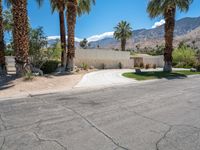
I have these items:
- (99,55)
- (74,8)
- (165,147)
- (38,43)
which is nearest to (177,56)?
(99,55)

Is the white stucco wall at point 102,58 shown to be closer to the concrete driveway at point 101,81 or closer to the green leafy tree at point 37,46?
the green leafy tree at point 37,46

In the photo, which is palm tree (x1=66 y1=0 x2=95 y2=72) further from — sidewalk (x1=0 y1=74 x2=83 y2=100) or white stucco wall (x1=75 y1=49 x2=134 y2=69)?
→ white stucco wall (x1=75 y1=49 x2=134 y2=69)

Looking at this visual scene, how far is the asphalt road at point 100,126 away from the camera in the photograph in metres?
5.68

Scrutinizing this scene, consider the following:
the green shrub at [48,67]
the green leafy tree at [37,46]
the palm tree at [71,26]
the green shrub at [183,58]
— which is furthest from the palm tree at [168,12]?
the green shrub at [183,58]

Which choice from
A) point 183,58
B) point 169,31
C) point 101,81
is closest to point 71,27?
point 101,81

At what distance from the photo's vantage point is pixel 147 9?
108 ft

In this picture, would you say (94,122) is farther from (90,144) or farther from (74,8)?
(74,8)

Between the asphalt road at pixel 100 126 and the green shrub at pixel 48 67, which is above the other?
the green shrub at pixel 48 67

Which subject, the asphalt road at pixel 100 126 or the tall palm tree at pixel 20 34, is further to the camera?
the tall palm tree at pixel 20 34

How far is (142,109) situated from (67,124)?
3.41 meters

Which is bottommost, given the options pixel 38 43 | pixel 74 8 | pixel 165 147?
pixel 165 147

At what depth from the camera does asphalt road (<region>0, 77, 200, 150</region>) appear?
5676 mm

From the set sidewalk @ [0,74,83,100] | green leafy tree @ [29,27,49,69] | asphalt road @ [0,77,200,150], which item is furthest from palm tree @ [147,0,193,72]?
asphalt road @ [0,77,200,150]

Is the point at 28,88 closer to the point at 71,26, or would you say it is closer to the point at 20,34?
the point at 20,34
